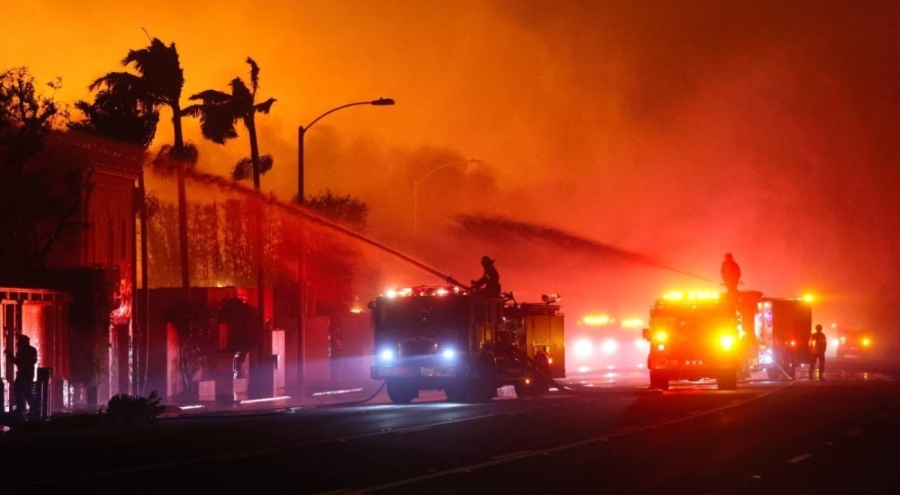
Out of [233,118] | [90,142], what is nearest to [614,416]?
[90,142]

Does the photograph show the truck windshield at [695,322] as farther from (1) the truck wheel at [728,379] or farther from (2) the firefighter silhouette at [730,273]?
(2) the firefighter silhouette at [730,273]

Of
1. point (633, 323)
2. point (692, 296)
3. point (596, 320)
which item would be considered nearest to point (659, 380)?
point (692, 296)

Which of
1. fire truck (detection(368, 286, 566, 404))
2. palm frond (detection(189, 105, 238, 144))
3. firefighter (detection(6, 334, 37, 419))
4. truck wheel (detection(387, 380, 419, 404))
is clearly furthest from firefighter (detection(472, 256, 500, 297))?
palm frond (detection(189, 105, 238, 144))

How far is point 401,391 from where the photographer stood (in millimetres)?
34562

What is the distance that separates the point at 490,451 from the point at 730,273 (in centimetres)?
2714

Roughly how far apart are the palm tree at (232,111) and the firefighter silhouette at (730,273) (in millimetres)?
18622

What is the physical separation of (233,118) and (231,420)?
1004 inches

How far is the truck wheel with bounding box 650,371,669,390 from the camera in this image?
127 feet

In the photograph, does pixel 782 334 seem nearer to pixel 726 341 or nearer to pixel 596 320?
pixel 726 341

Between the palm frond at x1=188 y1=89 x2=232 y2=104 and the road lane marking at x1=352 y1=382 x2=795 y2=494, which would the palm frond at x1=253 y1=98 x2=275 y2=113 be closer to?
the palm frond at x1=188 y1=89 x2=232 y2=104

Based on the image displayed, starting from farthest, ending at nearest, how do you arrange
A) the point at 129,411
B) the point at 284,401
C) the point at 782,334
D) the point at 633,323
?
the point at 633,323, the point at 782,334, the point at 284,401, the point at 129,411

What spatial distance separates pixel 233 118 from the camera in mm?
51875

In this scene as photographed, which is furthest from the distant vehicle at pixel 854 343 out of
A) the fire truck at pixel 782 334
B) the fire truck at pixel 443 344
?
the fire truck at pixel 443 344

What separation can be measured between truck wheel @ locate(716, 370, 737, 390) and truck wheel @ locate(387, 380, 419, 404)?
9643 mm
